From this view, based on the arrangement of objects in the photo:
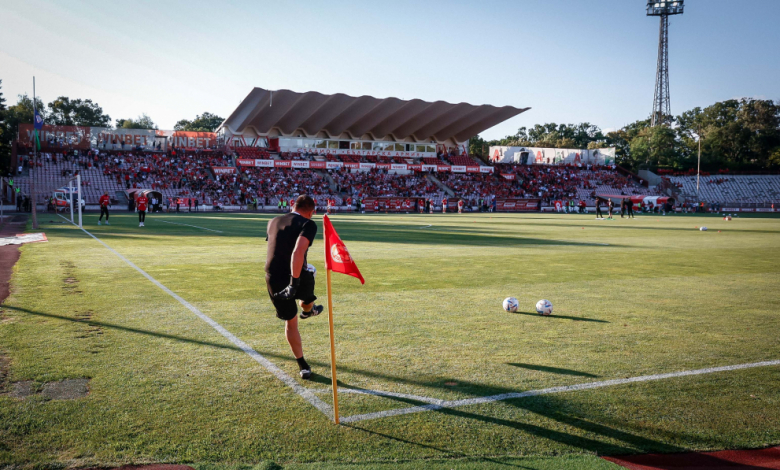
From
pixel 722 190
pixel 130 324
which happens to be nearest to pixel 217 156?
pixel 130 324

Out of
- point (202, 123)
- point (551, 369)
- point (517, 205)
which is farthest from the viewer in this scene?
point (202, 123)

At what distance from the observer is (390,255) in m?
16.5

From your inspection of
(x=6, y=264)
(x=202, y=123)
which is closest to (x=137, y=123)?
(x=202, y=123)

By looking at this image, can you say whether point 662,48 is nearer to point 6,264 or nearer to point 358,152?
point 358,152

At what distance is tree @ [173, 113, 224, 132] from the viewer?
121375 millimetres

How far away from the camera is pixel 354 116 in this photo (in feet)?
225

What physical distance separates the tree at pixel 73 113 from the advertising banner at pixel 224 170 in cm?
5748

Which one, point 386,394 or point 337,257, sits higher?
point 337,257

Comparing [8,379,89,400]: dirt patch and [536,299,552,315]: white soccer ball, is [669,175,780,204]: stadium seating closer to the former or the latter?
[536,299,552,315]: white soccer ball

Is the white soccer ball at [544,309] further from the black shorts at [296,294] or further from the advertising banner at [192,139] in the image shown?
the advertising banner at [192,139]

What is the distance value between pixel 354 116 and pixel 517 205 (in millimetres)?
24177

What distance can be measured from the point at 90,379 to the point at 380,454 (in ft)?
10.9

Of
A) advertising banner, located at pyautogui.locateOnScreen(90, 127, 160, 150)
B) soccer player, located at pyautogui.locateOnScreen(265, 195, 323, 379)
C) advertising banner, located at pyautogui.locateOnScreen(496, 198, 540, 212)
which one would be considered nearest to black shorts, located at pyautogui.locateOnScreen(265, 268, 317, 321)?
soccer player, located at pyautogui.locateOnScreen(265, 195, 323, 379)

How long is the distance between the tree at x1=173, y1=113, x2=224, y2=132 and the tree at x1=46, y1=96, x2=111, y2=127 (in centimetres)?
2123
